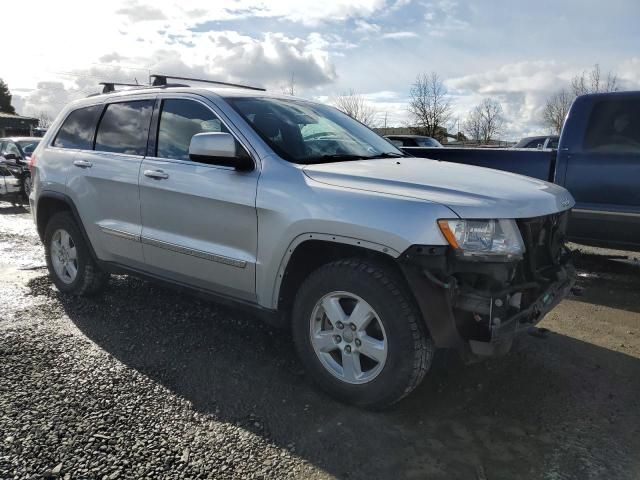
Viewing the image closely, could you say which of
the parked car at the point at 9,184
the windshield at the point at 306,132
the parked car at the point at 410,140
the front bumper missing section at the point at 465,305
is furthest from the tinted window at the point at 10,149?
the front bumper missing section at the point at 465,305

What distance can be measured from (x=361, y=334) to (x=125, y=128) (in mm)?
2720

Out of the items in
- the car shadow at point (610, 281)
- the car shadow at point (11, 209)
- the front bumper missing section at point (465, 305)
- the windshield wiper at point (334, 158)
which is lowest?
the car shadow at point (11, 209)

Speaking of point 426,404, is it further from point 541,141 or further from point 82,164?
point 541,141

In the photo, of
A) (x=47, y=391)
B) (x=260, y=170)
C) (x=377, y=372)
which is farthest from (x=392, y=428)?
(x=47, y=391)

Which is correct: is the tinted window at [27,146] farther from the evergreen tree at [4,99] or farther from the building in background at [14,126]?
the evergreen tree at [4,99]

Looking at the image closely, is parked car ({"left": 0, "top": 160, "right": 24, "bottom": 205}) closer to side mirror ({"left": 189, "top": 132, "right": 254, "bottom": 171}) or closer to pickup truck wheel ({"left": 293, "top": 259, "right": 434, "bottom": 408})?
side mirror ({"left": 189, "top": 132, "right": 254, "bottom": 171})

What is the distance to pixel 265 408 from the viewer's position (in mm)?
3102

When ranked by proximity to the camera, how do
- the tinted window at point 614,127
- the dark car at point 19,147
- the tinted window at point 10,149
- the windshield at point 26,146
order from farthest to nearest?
the windshield at point 26,146 → the tinted window at point 10,149 → the dark car at point 19,147 → the tinted window at point 614,127

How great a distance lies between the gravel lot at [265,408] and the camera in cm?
259

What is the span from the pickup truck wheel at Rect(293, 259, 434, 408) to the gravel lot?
0.61 feet

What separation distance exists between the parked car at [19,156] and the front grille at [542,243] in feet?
36.4

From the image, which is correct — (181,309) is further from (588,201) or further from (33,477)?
(588,201)

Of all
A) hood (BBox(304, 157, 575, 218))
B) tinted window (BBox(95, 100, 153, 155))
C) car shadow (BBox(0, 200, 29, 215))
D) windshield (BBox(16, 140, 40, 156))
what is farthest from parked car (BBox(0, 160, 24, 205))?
hood (BBox(304, 157, 575, 218))

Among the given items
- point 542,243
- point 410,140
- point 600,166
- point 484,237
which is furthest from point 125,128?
point 410,140
